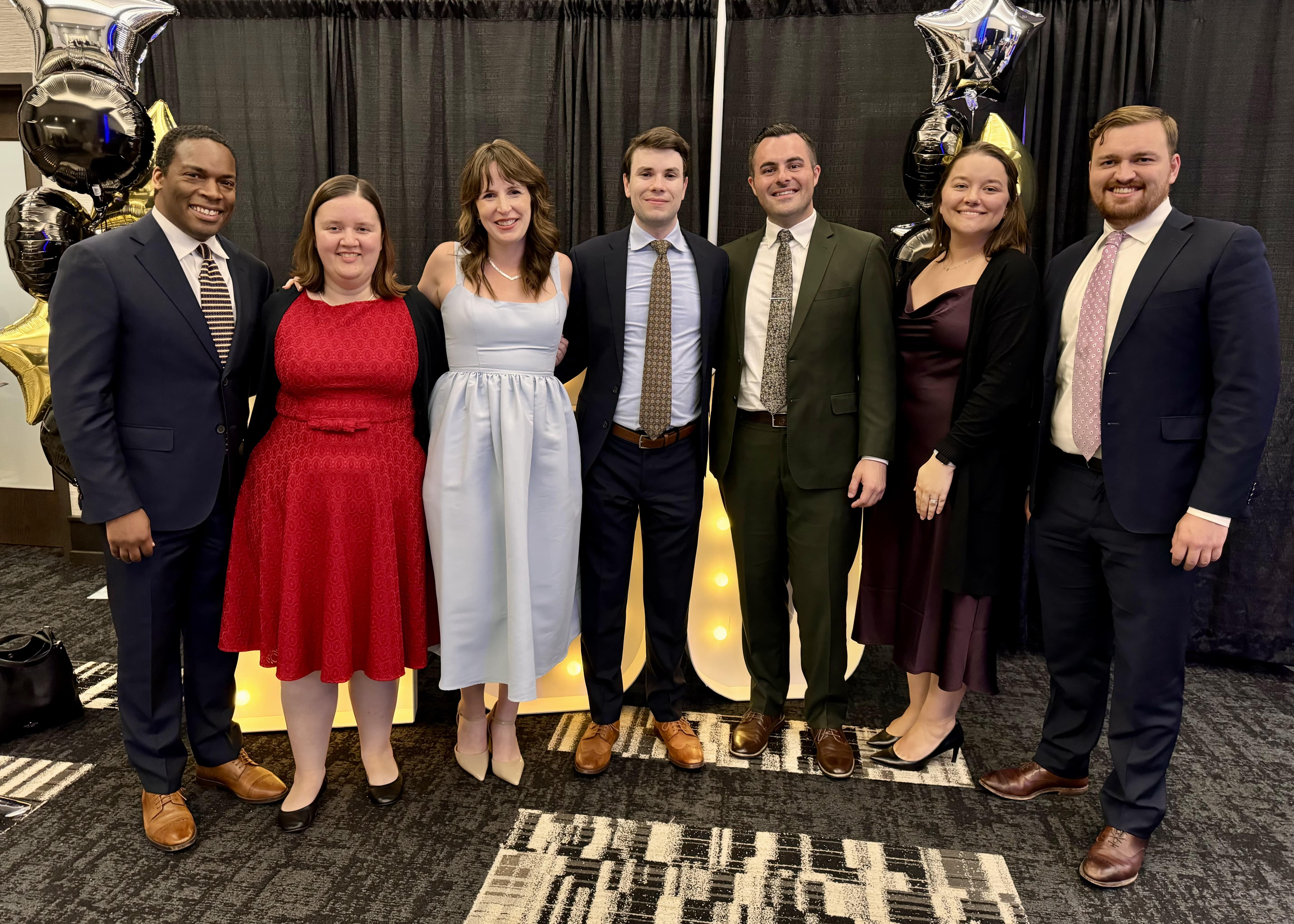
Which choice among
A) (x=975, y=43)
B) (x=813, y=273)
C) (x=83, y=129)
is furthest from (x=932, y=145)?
(x=83, y=129)

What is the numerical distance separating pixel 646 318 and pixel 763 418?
0.44 meters

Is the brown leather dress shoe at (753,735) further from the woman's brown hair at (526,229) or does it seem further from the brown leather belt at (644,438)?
the woman's brown hair at (526,229)

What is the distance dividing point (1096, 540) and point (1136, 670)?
1.05 ft

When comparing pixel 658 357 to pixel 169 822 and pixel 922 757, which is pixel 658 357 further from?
pixel 169 822

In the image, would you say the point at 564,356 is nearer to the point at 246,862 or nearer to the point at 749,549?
the point at 749,549

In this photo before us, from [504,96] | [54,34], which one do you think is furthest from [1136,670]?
[54,34]

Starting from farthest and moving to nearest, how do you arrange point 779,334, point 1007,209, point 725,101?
1. point 725,101
2. point 779,334
3. point 1007,209

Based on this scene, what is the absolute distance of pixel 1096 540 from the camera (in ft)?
6.71

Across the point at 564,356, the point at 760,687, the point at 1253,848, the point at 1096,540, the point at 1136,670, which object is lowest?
the point at 1253,848

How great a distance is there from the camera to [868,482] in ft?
7.39

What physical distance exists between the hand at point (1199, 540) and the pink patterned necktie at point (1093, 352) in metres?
0.26

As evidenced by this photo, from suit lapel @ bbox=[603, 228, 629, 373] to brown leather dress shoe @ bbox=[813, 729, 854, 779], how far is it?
1.25m

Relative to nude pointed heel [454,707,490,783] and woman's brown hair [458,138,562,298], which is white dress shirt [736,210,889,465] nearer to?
woman's brown hair [458,138,562,298]

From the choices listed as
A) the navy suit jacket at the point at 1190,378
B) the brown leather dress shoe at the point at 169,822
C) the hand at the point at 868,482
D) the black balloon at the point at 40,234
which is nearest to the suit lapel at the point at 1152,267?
the navy suit jacket at the point at 1190,378
